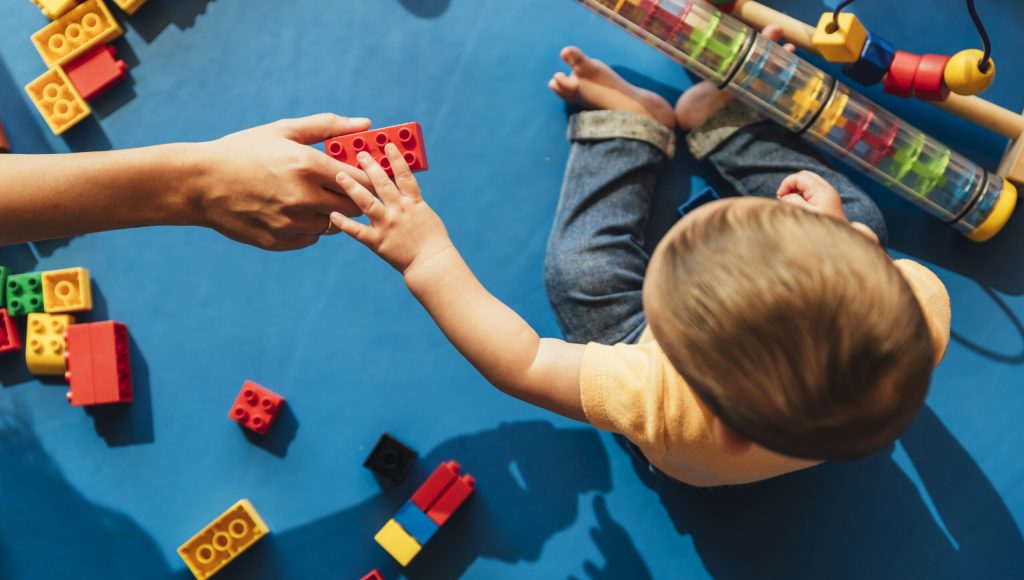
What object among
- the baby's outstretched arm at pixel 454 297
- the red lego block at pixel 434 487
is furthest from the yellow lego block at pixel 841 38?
the red lego block at pixel 434 487

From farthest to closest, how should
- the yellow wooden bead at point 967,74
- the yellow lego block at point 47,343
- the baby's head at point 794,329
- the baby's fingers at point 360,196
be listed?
the yellow lego block at point 47,343 < the yellow wooden bead at point 967,74 < the baby's fingers at point 360,196 < the baby's head at point 794,329

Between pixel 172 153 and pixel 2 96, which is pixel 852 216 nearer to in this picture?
pixel 172 153

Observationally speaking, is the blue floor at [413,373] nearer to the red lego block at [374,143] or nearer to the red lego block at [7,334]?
the red lego block at [7,334]

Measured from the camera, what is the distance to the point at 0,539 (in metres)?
0.90

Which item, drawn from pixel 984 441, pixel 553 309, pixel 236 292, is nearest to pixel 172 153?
pixel 236 292

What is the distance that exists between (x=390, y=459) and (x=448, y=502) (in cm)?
8

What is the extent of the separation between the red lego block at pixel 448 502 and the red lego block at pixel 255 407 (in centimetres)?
21

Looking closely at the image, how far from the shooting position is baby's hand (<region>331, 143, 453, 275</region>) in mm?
634

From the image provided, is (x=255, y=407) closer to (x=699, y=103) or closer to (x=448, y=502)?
(x=448, y=502)

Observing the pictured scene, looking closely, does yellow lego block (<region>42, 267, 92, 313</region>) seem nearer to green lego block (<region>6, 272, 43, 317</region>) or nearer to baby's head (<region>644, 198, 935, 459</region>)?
green lego block (<region>6, 272, 43, 317</region>)

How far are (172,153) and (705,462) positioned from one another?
52 centimetres

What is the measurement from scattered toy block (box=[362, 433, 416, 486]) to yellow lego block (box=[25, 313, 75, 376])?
37cm

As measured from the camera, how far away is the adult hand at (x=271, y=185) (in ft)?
2.12

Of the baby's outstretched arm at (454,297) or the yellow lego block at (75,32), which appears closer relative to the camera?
the baby's outstretched arm at (454,297)
